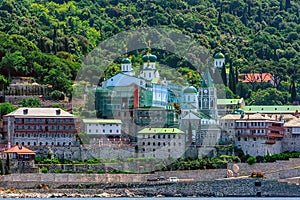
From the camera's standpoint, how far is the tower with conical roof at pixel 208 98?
360 ft

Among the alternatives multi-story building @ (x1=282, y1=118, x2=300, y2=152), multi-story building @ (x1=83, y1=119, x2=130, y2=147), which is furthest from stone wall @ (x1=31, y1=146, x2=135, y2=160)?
multi-story building @ (x1=282, y1=118, x2=300, y2=152)

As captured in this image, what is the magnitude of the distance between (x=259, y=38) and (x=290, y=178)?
5577cm

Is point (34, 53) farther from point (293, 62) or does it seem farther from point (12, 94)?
point (293, 62)

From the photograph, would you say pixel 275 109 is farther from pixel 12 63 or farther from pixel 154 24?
pixel 154 24

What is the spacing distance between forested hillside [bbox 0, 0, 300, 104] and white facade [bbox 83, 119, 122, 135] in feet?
38.1

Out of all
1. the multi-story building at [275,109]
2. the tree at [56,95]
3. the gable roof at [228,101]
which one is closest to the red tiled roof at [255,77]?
the multi-story building at [275,109]

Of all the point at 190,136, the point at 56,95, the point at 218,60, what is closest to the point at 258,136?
the point at 190,136

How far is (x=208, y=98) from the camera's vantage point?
11069 centimetres

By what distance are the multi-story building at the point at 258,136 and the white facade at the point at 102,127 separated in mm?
9929

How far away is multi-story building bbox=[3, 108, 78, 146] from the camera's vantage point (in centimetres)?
10369

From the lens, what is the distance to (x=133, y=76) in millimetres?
114188

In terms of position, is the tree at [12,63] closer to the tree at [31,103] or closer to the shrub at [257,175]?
the tree at [31,103]

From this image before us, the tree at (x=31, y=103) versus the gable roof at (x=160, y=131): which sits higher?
the tree at (x=31, y=103)

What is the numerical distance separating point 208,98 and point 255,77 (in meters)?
28.6
